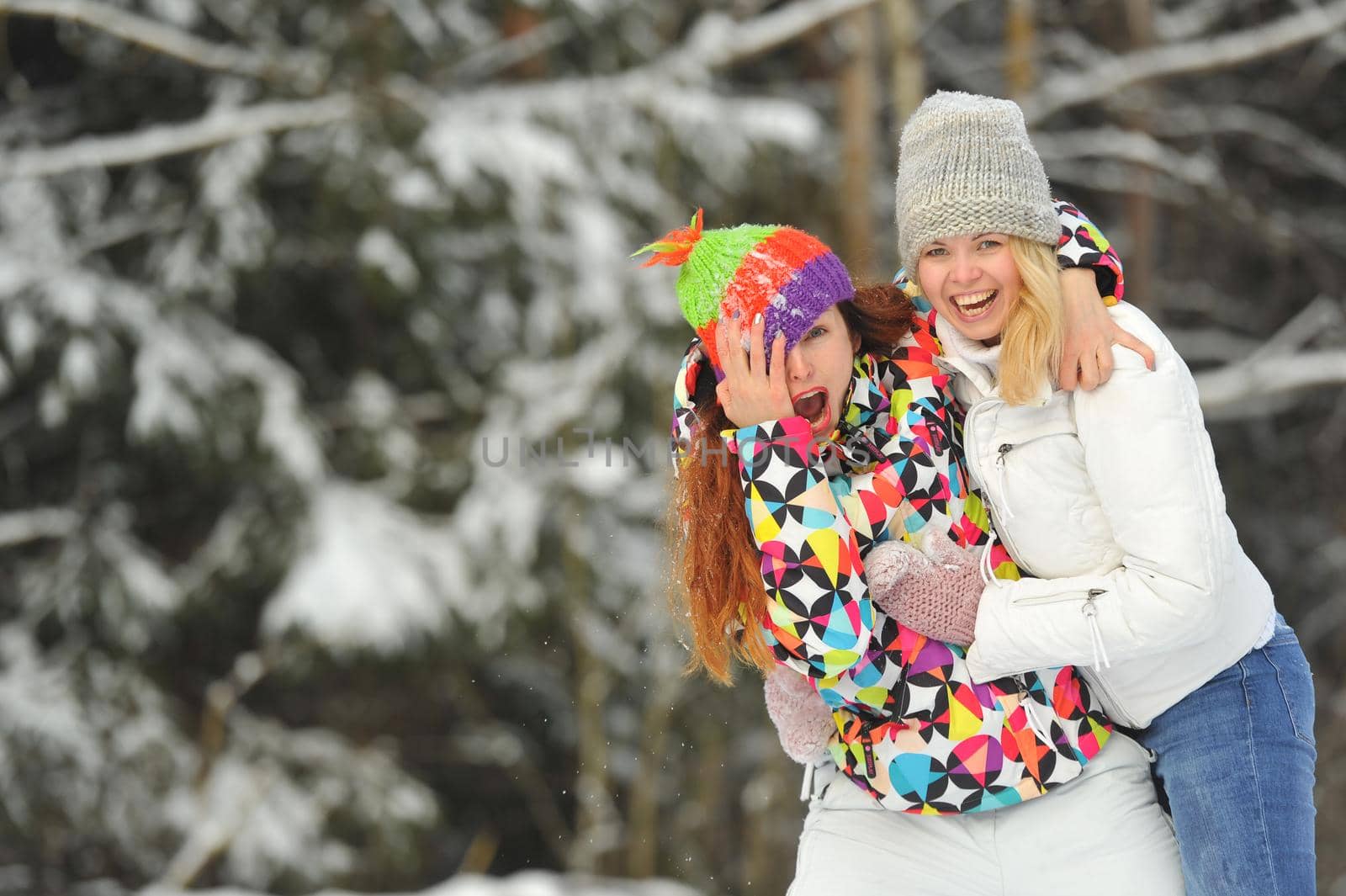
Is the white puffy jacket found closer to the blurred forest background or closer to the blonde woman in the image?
Answer: the blonde woman

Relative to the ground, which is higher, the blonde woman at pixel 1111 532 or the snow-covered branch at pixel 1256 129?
the snow-covered branch at pixel 1256 129

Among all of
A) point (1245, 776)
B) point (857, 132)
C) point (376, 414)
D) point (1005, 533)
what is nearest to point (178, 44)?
point (376, 414)

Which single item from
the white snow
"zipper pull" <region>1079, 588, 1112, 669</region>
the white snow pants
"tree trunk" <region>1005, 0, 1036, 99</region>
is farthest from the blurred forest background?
"zipper pull" <region>1079, 588, 1112, 669</region>

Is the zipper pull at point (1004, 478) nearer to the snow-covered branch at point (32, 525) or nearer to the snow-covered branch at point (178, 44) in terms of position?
the snow-covered branch at point (178, 44)

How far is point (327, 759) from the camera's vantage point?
275 inches

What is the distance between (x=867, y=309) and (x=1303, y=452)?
884cm

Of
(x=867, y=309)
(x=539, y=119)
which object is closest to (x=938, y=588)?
(x=867, y=309)

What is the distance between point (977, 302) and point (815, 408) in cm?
32

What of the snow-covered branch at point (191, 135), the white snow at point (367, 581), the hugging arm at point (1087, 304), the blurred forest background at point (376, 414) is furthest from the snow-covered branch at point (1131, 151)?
the hugging arm at point (1087, 304)

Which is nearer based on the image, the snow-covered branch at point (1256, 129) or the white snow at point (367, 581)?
the white snow at point (367, 581)

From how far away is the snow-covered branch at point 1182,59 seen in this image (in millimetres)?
7500

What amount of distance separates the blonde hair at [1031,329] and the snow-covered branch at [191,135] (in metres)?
5.40

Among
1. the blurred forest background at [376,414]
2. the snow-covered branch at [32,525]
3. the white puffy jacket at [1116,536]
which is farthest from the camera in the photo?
the snow-covered branch at [32,525]

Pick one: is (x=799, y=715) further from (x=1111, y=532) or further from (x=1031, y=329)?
(x=1031, y=329)
